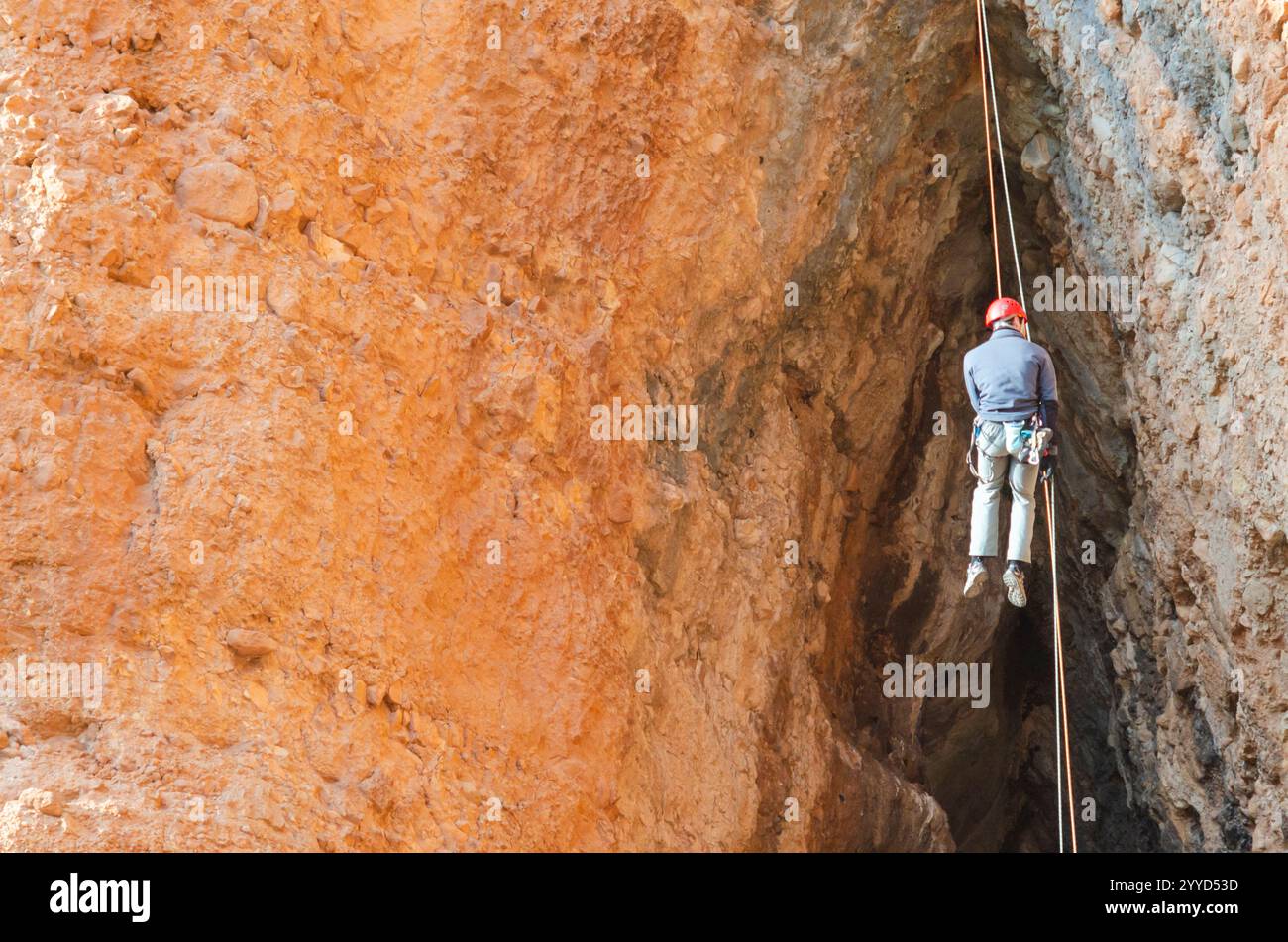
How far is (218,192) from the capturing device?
26.0ft

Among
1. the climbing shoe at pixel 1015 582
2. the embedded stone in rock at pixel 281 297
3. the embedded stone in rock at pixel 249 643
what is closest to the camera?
the embedded stone in rock at pixel 249 643

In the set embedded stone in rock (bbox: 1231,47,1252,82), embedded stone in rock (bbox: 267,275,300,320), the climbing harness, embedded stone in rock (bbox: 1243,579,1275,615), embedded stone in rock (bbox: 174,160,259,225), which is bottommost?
embedded stone in rock (bbox: 1243,579,1275,615)

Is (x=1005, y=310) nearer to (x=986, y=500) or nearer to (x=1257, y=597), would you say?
(x=986, y=500)

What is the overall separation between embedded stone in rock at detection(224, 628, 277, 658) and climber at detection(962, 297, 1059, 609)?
4.37 meters

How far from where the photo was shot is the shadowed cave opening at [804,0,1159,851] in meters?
11.0

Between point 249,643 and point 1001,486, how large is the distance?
4.82 metres

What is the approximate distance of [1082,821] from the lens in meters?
13.1

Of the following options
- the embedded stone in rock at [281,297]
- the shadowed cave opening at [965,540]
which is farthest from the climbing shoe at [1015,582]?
the embedded stone in rock at [281,297]

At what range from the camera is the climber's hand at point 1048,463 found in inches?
339

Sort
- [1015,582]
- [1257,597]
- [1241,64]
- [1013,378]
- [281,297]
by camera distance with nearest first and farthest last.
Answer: [281,297], [1241,64], [1015,582], [1013,378], [1257,597]

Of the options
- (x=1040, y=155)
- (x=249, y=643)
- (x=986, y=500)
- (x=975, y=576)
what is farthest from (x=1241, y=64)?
(x=249, y=643)

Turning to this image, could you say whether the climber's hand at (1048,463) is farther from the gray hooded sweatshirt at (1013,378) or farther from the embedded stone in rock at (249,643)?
the embedded stone in rock at (249,643)

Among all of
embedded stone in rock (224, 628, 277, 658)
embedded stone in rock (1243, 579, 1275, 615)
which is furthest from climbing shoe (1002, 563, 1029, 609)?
embedded stone in rock (224, 628, 277, 658)

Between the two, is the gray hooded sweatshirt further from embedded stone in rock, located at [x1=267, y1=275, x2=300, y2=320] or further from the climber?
embedded stone in rock, located at [x1=267, y1=275, x2=300, y2=320]
